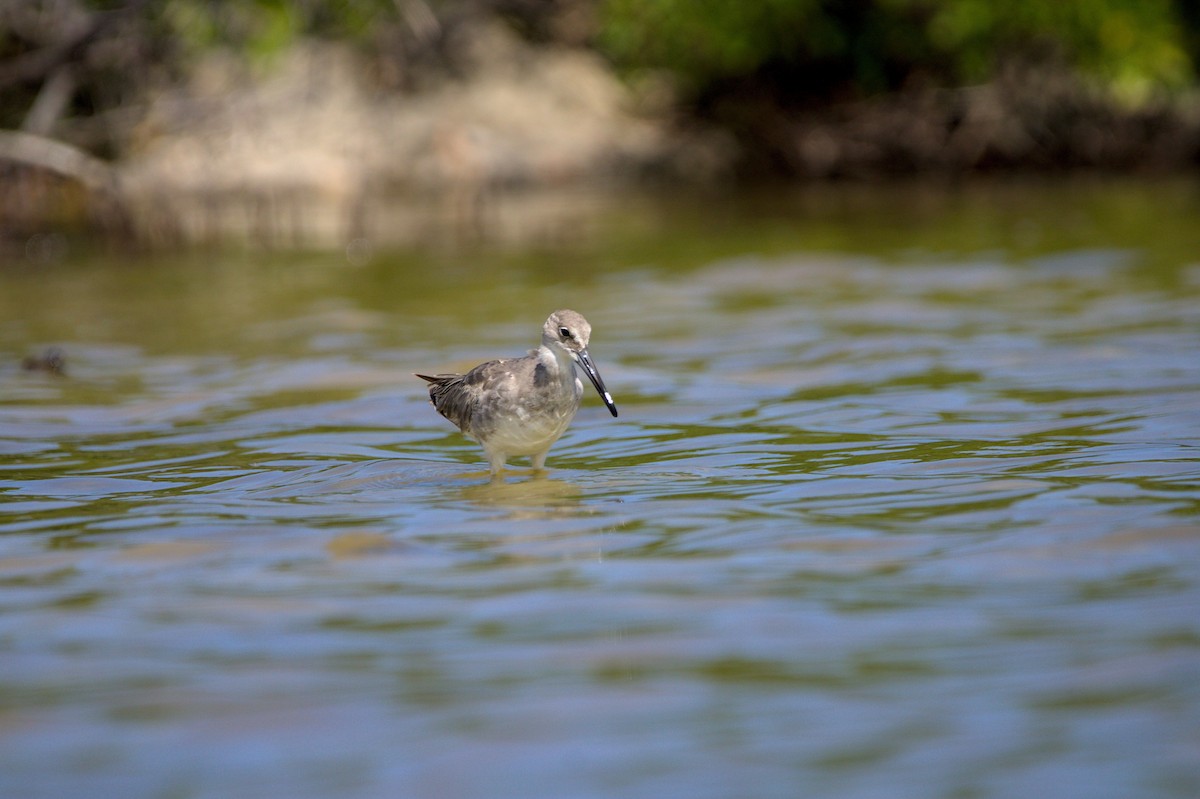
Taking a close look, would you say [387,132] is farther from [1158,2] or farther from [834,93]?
[1158,2]

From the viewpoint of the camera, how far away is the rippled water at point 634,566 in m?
3.91

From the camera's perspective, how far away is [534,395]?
6.62m

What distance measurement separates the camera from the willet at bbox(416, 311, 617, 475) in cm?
662

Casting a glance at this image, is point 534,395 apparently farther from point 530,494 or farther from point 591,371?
point 530,494

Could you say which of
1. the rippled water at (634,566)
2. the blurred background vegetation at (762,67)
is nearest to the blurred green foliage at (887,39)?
the blurred background vegetation at (762,67)

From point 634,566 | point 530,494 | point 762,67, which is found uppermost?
point 762,67

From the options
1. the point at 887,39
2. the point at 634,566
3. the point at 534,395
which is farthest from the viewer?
the point at 887,39

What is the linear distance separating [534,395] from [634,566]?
1.43 meters

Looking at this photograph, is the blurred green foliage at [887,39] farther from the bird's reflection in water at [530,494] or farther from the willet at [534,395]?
the bird's reflection in water at [530,494]

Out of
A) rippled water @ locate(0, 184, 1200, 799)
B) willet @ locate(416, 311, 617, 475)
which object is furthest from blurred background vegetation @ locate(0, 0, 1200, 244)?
willet @ locate(416, 311, 617, 475)

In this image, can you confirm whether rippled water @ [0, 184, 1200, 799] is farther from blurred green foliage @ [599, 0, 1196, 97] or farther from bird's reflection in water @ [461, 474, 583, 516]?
blurred green foliage @ [599, 0, 1196, 97]

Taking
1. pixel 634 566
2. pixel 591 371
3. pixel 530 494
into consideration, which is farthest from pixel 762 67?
pixel 634 566

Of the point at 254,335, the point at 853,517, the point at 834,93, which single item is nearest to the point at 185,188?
the point at 254,335

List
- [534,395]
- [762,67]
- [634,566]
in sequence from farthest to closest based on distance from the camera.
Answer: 1. [762,67]
2. [534,395]
3. [634,566]
